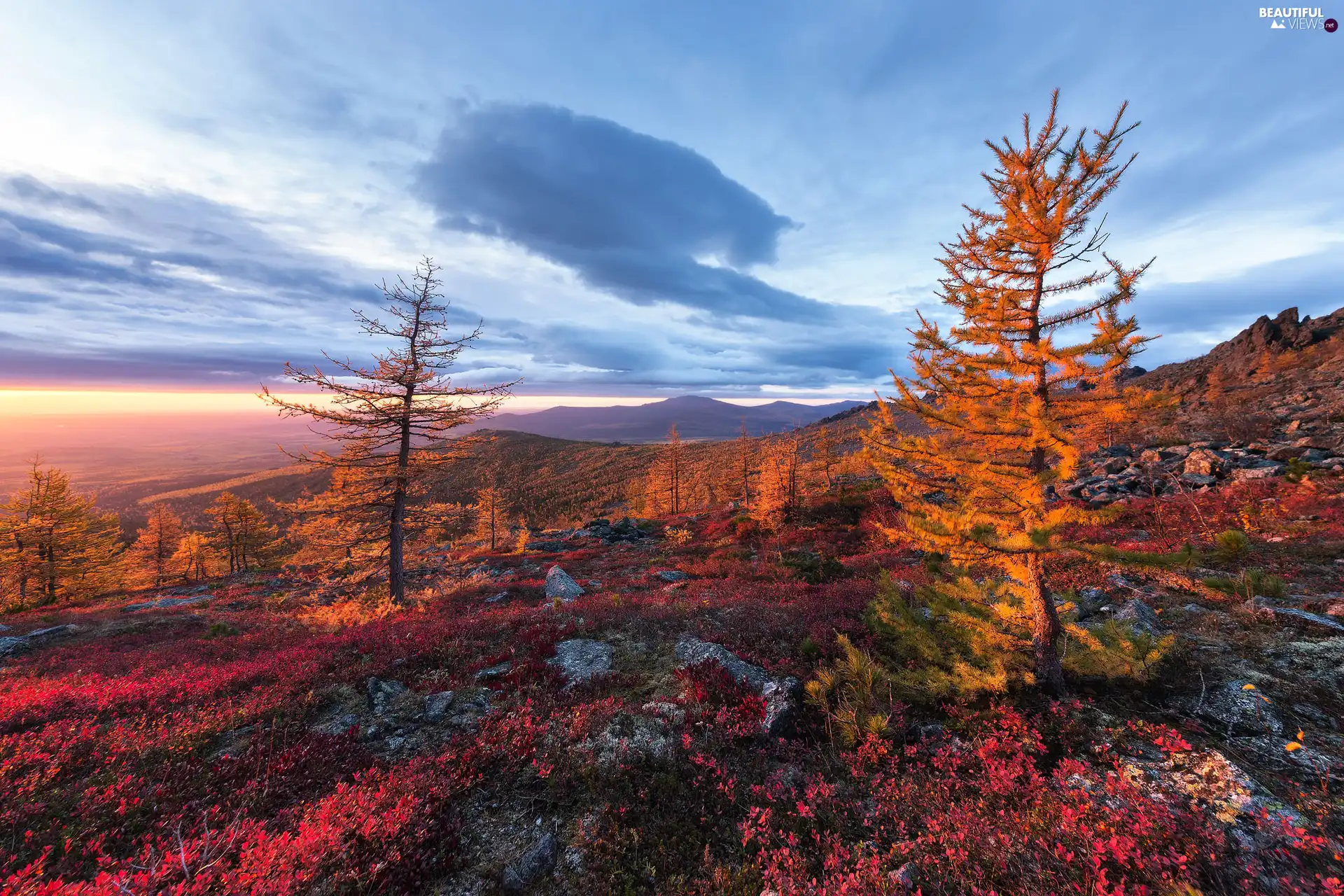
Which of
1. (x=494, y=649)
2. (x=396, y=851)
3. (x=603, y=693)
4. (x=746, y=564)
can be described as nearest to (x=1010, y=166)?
(x=603, y=693)

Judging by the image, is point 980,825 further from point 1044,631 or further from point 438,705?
point 438,705

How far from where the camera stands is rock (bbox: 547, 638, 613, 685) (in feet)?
26.9

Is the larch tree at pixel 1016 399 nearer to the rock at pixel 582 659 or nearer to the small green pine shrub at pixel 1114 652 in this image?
the small green pine shrub at pixel 1114 652

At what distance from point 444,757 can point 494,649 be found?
387 centimetres

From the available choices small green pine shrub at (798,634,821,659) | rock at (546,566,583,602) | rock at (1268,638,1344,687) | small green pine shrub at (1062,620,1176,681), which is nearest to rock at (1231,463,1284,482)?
rock at (1268,638,1344,687)

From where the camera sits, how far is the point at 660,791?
530cm

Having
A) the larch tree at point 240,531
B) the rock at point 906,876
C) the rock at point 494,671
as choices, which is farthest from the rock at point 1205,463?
the larch tree at point 240,531

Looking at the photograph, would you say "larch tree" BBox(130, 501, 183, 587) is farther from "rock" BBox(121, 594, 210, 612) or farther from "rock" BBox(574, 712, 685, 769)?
"rock" BBox(574, 712, 685, 769)

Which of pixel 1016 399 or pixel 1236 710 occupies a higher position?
pixel 1016 399

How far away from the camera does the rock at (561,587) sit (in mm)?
15406

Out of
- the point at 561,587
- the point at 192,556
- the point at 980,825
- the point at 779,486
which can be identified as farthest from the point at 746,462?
the point at 192,556

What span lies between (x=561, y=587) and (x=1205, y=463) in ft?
93.4

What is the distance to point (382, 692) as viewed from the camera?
7684 millimetres

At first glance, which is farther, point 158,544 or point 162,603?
point 158,544
